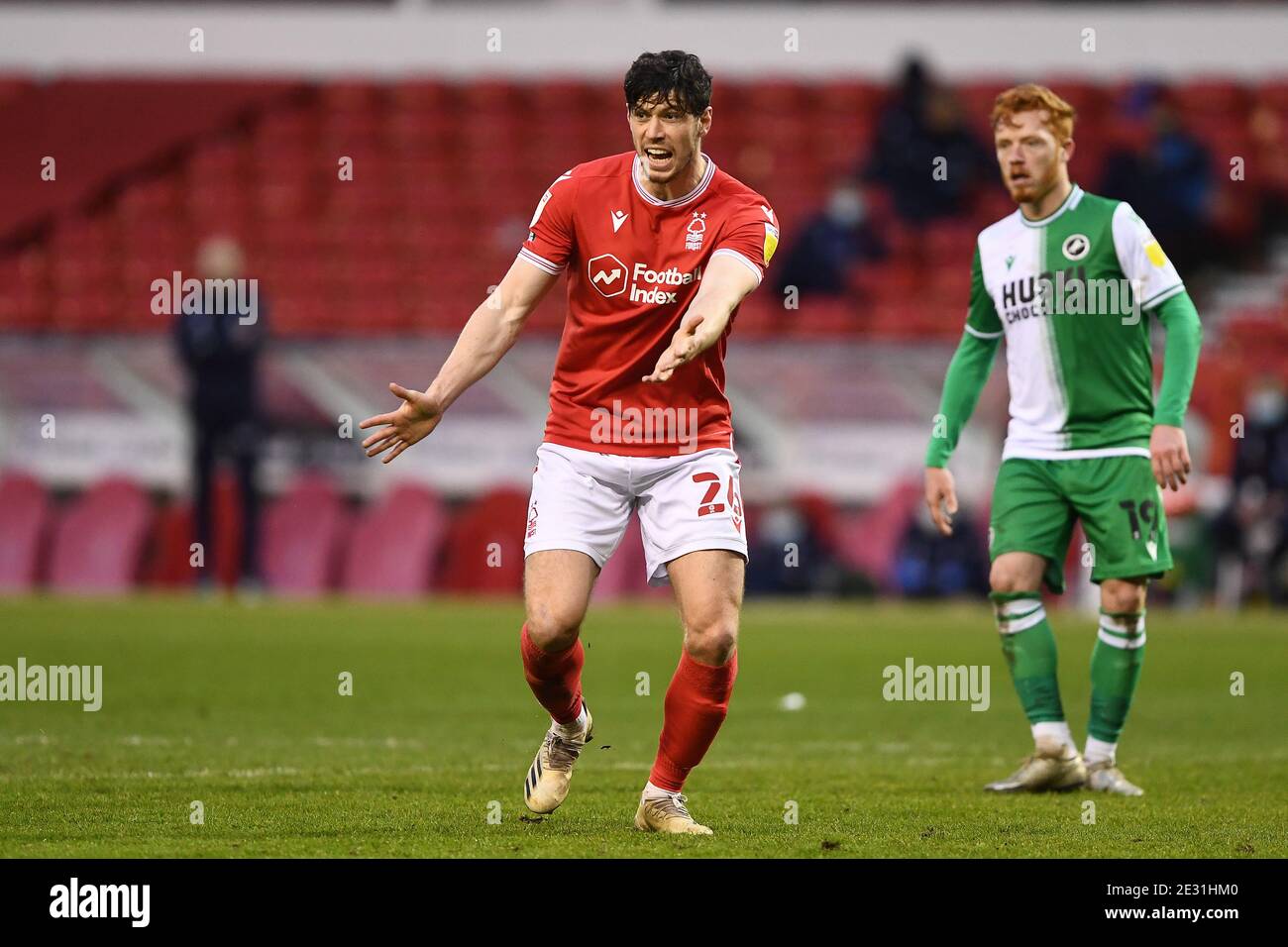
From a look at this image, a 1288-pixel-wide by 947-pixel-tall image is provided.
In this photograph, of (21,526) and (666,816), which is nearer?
(666,816)

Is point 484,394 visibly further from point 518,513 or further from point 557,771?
point 557,771

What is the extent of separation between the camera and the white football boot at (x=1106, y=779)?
7223mm

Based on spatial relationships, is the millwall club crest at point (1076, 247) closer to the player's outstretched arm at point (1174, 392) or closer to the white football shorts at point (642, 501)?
the player's outstretched arm at point (1174, 392)

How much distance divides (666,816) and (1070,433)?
237 centimetres

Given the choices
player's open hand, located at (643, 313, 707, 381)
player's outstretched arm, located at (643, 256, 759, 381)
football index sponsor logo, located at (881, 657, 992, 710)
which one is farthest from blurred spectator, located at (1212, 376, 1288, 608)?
player's open hand, located at (643, 313, 707, 381)

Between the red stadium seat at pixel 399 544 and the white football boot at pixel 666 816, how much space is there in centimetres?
1208

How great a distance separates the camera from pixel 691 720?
242 inches

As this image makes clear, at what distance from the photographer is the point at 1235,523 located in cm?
1727

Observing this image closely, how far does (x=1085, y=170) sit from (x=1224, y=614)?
6.96 m

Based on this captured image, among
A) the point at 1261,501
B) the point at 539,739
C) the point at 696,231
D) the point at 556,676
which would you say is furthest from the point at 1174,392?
the point at 1261,501

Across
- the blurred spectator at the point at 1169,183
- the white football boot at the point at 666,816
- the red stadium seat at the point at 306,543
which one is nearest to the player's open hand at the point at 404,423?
the white football boot at the point at 666,816

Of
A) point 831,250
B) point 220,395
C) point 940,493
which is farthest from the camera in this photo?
point 831,250
